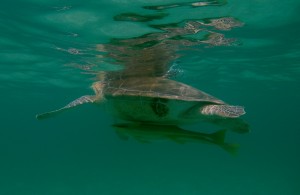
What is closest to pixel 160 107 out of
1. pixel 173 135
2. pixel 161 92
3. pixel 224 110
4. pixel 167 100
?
pixel 167 100

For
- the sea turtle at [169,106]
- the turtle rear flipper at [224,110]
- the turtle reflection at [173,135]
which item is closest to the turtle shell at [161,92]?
the sea turtle at [169,106]

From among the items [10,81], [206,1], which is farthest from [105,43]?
[10,81]

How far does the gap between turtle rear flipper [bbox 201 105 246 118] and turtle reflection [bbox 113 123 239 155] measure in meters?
0.58

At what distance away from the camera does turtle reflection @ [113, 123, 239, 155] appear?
15.3ft

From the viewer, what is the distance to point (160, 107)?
5953 mm

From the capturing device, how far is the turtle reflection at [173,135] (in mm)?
4672

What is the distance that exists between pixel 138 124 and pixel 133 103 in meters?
0.69

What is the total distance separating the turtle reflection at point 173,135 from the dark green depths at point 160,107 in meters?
0.50

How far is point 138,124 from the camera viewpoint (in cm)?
563

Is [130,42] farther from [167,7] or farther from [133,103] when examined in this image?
[133,103]

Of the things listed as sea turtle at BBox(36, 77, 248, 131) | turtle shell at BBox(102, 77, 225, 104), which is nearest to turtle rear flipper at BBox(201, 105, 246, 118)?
sea turtle at BBox(36, 77, 248, 131)

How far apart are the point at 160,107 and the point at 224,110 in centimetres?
128

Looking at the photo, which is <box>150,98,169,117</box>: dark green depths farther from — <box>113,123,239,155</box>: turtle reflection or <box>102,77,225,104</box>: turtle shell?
<box>113,123,239,155</box>: turtle reflection

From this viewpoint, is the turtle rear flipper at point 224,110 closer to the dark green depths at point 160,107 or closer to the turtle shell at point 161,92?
the turtle shell at point 161,92
